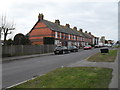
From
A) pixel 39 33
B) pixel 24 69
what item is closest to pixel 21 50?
pixel 24 69

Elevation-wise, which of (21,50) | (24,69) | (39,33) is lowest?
(24,69)

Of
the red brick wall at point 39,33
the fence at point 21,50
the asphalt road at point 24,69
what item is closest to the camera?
the asphalt road at point 24,69

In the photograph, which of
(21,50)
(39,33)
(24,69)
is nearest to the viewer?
(24,69)

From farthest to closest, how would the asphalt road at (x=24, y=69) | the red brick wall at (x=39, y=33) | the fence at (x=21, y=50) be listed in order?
the red brick wall at (x=39, y=33) → the fence at (x=21, y=50) → the asphalt road at (x=24, y=69)

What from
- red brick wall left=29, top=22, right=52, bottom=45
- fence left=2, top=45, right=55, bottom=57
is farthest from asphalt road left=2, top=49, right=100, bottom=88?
red brick wall left=29, top=22, right=52, bottom=45

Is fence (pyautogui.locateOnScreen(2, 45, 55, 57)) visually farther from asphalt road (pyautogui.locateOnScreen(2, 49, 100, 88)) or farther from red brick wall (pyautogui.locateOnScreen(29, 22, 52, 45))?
red brick wall (pyautogui.locateOnScreen(29, 22, 52, 45))

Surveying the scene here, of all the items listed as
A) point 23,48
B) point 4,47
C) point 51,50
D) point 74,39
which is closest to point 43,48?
point 51,50

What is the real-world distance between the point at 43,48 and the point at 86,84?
27778mm

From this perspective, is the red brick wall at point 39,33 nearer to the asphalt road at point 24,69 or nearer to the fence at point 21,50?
the fence at point 21,50

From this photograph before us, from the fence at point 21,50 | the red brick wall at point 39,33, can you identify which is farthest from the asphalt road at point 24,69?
the red brick wall at point 39,33

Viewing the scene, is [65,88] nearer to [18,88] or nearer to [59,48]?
[18,88]

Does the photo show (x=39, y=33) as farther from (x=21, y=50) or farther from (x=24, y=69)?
(x=24, y=69)

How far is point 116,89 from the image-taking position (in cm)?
557

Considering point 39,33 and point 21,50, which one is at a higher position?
point 39,33
